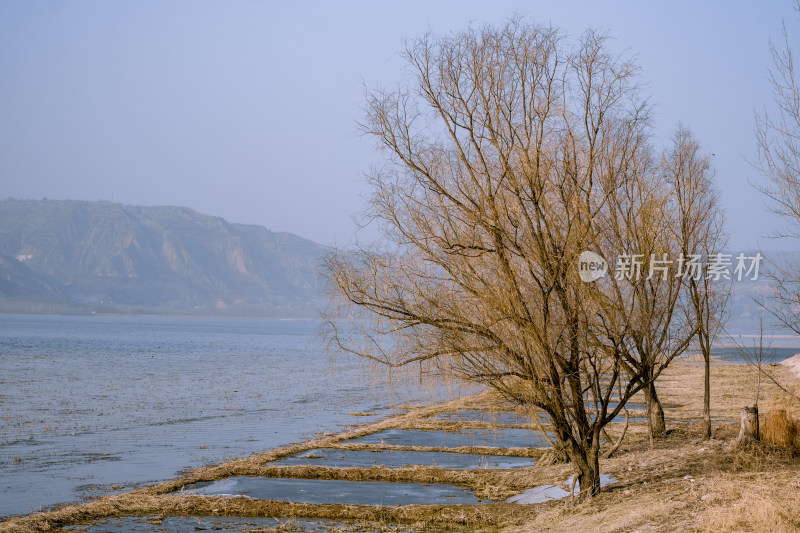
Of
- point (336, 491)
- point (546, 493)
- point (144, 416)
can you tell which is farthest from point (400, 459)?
point (144, 416)

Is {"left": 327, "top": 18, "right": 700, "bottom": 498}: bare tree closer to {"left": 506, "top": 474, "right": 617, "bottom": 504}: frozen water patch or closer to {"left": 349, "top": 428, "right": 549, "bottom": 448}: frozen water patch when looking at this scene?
{"left": 506, "top": 474, "right": 617, "bottom": 504}: frozen water patch

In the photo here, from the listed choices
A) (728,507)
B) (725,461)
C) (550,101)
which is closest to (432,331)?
(550,101)

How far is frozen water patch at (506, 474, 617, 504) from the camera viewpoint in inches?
521

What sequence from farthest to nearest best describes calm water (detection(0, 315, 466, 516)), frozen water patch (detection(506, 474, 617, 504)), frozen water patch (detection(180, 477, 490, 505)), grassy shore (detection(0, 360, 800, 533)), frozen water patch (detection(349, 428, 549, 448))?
frozen water patch (detection(349, 428, 549, 448))
calm water (detection(0, 315, 466, 516))
frozen water patch (detection(180, 477, 490, 505))
frozen water patch (detection(506, 474, 617, 504))
grassy shore (detection(0, 360, 800, 533))

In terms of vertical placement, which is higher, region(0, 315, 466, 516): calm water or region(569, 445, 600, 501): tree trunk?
region(569, 445, 600, 501): tree trunk

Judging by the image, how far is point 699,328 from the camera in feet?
51.5

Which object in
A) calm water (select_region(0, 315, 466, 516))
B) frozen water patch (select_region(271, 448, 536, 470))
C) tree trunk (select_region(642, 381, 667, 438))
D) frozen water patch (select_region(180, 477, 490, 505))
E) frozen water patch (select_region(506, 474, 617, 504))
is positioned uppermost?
tree trunk (select_region(642, 381, 667, 438))

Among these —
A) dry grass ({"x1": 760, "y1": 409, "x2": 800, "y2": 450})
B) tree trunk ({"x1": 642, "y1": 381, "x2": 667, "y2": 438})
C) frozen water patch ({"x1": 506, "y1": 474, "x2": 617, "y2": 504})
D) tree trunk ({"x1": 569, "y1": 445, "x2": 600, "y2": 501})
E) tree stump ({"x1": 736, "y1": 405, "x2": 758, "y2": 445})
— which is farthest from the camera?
tree trunk ({"x1": 642, "y1": 381, "x2": 667, "y2": 438})

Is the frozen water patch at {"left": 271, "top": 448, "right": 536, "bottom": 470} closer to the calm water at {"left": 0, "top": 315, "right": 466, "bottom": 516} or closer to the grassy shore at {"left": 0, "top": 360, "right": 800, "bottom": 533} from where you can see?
the grassy shore at {"left": 0, "top": 360, "right": 800, "bottom": 533}

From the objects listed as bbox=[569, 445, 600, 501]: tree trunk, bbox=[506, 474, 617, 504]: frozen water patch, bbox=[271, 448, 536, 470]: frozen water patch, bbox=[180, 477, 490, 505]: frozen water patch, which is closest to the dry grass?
bbox=[506, 474, 617, 504]: frozen water patch

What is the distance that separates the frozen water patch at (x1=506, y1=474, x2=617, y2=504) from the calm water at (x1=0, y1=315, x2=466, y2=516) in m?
2.20

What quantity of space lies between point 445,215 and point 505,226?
0.90m

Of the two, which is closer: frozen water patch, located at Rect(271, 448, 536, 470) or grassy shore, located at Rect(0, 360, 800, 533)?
grassy shore, located at Rect(0, 360, 800, 533)

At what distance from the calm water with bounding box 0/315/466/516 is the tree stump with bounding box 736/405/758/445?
506 cm
